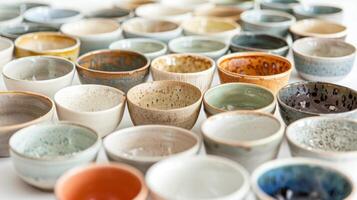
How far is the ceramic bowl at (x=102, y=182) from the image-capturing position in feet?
2.48

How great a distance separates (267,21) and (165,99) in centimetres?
58

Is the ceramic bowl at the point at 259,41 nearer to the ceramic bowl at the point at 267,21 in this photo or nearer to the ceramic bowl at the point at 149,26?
the ceramic bowl at the point at 267,21

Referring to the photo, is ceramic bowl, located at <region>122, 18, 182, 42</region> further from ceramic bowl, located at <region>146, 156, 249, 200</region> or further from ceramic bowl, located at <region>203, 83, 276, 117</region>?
ceramic bowl, located at <region>146, 156, 249, 200</region>

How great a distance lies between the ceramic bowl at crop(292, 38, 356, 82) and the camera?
1141 mm

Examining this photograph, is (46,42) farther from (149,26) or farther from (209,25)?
(209,25)

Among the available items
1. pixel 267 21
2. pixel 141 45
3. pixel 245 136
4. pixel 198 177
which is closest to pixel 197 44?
pixel 141 45

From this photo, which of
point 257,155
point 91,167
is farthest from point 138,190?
point 257,155

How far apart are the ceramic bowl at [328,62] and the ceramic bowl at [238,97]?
201 mm

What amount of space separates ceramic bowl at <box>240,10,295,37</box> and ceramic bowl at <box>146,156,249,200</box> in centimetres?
67

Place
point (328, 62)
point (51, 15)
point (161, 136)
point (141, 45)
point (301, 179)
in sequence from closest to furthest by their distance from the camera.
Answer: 1. point (301, 179)
2. point (161, 136)
3. point (328, 62)
4. point (141, 45)
5. point (51, 15)

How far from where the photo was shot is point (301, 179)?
0.78 m

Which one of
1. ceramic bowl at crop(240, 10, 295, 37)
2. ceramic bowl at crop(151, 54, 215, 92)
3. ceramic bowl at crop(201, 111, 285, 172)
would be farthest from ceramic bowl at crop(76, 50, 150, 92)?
ceramic bowl at crop(240, 10, 295, 37)

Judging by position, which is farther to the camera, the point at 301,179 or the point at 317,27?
the point at 317,27

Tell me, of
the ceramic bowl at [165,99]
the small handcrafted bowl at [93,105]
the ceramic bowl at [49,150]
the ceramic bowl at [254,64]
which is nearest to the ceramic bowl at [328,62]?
the ceramic bowl at [254,64]
